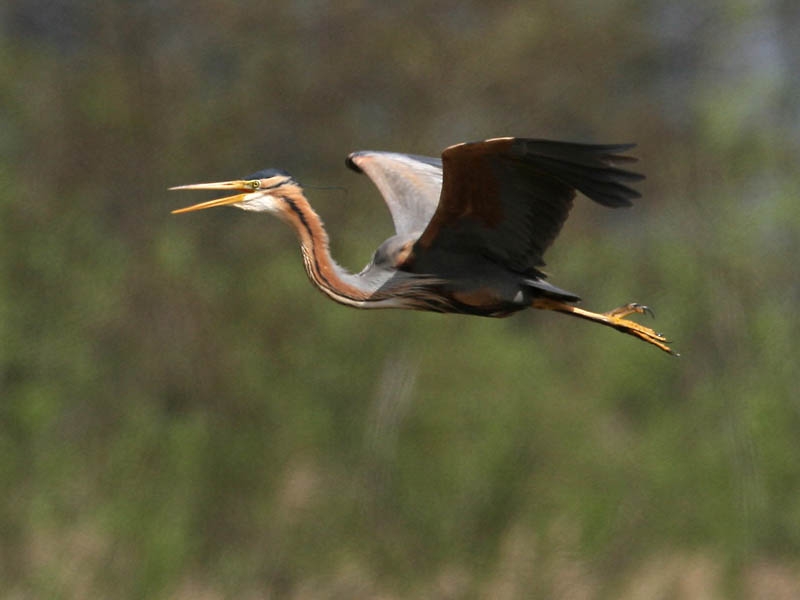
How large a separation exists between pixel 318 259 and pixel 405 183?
0.90 meters

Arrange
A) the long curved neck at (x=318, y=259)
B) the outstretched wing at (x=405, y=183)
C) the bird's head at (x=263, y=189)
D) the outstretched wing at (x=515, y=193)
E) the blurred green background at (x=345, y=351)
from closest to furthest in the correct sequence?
the outstretched wing at (x=515, y=193)
the long curved neck at (x=318, y=259)
the bird's head at (x=263, y=189)
the outstretched wing at (x=405, y=183)
the blurred green background at (x=345, y=351)

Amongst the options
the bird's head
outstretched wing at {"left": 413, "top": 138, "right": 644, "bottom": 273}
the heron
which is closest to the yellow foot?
the heron

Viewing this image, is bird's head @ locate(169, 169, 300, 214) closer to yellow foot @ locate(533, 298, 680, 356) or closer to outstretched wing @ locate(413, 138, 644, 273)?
outstretched wing @ locate(413, 138, 644, 273)

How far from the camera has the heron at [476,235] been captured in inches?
204

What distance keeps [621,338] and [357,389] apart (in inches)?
110

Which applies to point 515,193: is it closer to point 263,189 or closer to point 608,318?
point 608,318

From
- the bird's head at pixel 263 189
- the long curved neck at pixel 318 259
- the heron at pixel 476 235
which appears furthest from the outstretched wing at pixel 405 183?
the bird's head at pixel 263 189

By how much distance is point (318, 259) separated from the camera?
18.6 feet

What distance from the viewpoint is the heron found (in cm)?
519

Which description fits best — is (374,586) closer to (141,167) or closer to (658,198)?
(141,167)

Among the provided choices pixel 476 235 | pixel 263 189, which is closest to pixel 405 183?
pixel 263 189

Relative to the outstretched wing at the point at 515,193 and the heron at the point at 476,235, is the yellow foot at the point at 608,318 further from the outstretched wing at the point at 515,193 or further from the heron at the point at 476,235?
the outstretched wing at the point at 515,193

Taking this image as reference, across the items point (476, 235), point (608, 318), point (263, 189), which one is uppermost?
point (263, 189)

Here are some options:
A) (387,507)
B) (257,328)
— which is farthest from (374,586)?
(257,328)
